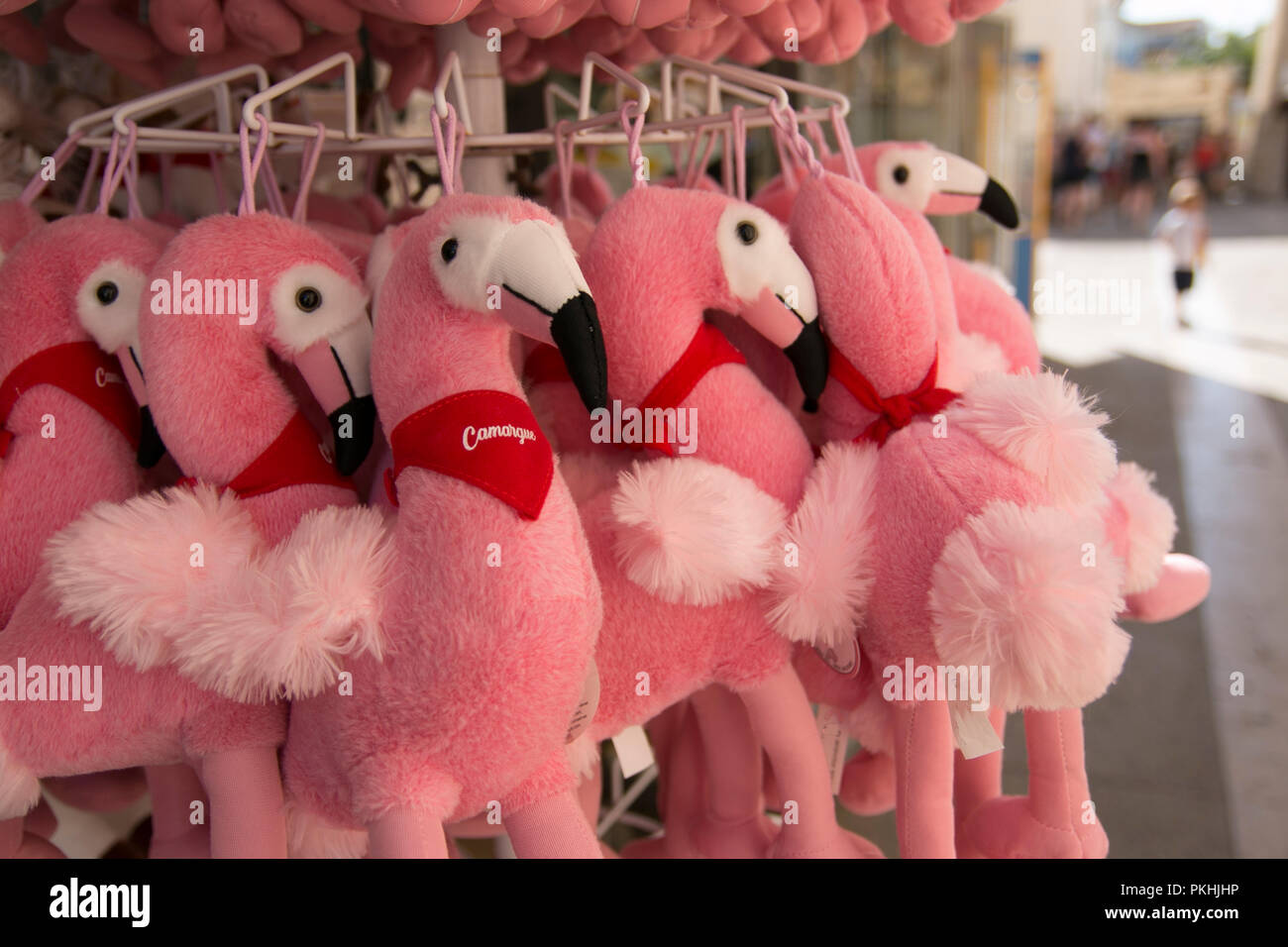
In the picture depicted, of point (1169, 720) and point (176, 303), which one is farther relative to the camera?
point (1169, 720)

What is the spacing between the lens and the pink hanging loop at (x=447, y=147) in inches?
23.0

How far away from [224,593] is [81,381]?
189 mm

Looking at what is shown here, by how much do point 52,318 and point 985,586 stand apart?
Result: 570mm

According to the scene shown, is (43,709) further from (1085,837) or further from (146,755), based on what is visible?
(1085,837)

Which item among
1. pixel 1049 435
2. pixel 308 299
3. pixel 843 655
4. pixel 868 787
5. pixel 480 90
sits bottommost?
pixel 868 787

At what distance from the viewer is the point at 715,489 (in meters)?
0.57

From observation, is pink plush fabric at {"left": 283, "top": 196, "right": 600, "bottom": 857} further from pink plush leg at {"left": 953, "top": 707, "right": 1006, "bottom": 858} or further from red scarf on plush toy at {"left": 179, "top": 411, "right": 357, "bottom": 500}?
pink plush leg at {"left": 953, "top": 707, "right": 1006, "bottom": 858}

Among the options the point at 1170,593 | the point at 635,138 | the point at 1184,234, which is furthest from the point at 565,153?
the point at 1184,234

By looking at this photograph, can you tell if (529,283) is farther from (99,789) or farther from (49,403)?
(99,789)

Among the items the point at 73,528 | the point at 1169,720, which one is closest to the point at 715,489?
the point at 73,528

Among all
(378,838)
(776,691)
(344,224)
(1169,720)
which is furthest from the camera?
(1169,720)

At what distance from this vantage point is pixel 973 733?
59 centimetres

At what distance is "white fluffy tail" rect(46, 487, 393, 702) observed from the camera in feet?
1.64

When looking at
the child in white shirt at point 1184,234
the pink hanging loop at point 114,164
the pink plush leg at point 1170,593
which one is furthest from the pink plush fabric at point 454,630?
the child in white shirt at point 1184,234
